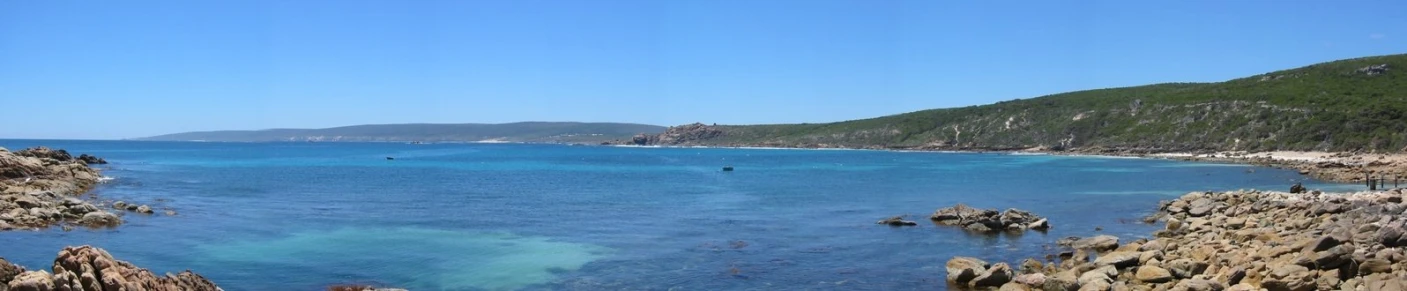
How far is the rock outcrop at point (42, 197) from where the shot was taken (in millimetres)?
32875

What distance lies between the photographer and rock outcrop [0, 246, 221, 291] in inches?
550

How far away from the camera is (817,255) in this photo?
91.1 ft

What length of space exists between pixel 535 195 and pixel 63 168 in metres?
27.9

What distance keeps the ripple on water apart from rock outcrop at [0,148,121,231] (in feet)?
26.9

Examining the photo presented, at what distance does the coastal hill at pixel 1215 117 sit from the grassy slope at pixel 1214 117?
138 mm

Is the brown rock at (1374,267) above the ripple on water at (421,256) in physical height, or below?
above

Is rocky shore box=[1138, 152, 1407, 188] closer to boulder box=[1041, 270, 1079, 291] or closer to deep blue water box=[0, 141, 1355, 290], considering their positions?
deep blue water box=[0, 141, 1355, 290]

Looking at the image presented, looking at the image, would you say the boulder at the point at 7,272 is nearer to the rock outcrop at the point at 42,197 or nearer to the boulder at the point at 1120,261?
the rock outcrop at the point at 42,197

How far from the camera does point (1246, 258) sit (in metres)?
21.4

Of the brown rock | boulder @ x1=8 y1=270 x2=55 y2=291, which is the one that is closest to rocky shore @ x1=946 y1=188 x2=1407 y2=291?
the brown rock

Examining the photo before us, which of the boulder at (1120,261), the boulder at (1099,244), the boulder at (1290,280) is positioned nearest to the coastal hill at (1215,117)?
the boulder at (1099,244)

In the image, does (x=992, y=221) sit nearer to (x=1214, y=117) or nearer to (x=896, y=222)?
(x=896, y=222)

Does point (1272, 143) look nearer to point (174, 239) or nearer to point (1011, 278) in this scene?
point (1011, 278)

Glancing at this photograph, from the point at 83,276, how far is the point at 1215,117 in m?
137
